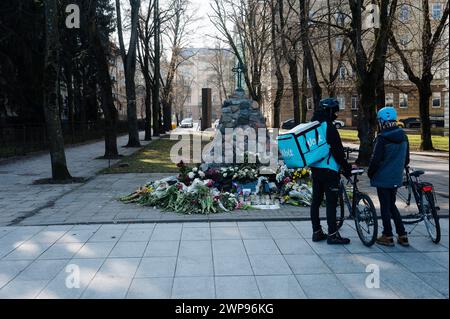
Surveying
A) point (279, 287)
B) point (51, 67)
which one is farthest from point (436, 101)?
point (279, 287)

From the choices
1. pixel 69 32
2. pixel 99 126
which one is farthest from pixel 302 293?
pixel 99 126

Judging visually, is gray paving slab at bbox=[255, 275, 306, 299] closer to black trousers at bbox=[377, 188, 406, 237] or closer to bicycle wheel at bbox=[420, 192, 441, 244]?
black trousers at bbox=[377, 188, 406, 237]

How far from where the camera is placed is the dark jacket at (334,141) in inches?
243

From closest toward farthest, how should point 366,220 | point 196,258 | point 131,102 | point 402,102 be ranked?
point 196,258
point 366,220
point 131,102
point 402,102

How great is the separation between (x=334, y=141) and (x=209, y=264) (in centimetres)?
229

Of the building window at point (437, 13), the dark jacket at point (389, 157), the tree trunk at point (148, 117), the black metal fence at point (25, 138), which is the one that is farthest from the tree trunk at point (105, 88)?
the building window at point (437, 13)

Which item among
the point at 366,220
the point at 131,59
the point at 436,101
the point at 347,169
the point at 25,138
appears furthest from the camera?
the point at 436,101

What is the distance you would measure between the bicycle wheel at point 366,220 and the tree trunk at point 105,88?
15.8 metres

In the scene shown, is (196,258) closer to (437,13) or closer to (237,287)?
(237,287)

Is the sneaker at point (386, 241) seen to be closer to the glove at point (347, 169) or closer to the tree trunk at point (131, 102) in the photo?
the glove at point (347, 169)

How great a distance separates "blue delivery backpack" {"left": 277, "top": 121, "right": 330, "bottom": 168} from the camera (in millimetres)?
6156

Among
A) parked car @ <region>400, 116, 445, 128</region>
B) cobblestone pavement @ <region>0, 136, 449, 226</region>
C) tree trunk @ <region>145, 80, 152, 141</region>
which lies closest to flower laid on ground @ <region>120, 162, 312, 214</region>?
cobblestone pavement @ <region>0, 136, 449, 226</region>

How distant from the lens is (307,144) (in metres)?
6.16

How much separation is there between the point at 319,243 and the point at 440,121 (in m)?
51.5
